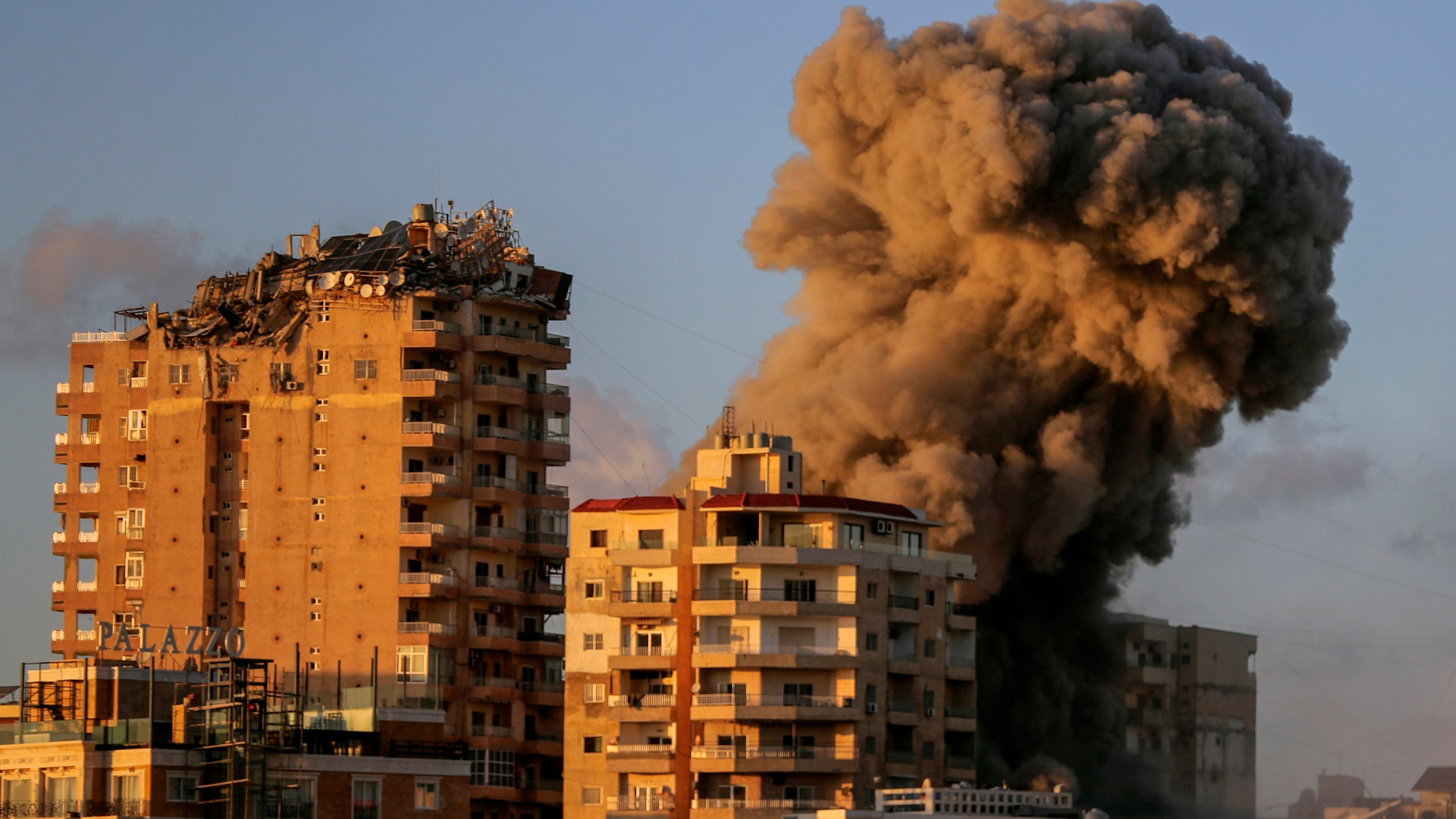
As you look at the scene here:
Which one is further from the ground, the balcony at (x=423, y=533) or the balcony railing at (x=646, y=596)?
the balcony at (x=423, y=533)

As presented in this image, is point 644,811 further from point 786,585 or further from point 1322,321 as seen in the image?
point 1322,321

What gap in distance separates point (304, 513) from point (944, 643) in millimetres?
26398

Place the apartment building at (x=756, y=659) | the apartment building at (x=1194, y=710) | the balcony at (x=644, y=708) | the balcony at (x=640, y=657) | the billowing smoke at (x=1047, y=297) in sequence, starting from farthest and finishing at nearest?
the apartment building at (x=1194, y=710) → the billowing smoke at (x=1047, y=297) → the balcony at (x=640, y=657) → the balcony at (x=644, y=708) → the apartment building at (x=756, y=659)

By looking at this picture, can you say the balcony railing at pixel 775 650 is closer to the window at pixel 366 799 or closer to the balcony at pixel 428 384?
the window at pixel 366 799

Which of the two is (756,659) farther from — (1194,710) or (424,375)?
(1194,710)

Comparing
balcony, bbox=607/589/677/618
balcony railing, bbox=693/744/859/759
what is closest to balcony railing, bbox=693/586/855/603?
balcony, bbox=607/589/677/618

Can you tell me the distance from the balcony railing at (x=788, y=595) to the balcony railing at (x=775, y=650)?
4.81ft

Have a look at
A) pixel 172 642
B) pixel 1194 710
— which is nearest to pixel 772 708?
pixel 172 642

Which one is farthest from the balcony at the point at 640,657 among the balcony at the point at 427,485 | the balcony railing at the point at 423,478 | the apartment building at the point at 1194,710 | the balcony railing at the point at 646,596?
the apartment building at the point at 1194,710

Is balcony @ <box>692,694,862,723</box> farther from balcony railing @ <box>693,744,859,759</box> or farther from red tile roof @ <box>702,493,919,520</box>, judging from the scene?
red tile roof @ <box>702,493,919,520</box>

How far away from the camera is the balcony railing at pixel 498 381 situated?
119 meters

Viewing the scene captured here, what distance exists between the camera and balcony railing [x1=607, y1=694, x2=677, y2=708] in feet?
340

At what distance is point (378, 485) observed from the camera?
11781 centimetres

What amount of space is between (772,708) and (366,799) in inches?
708
